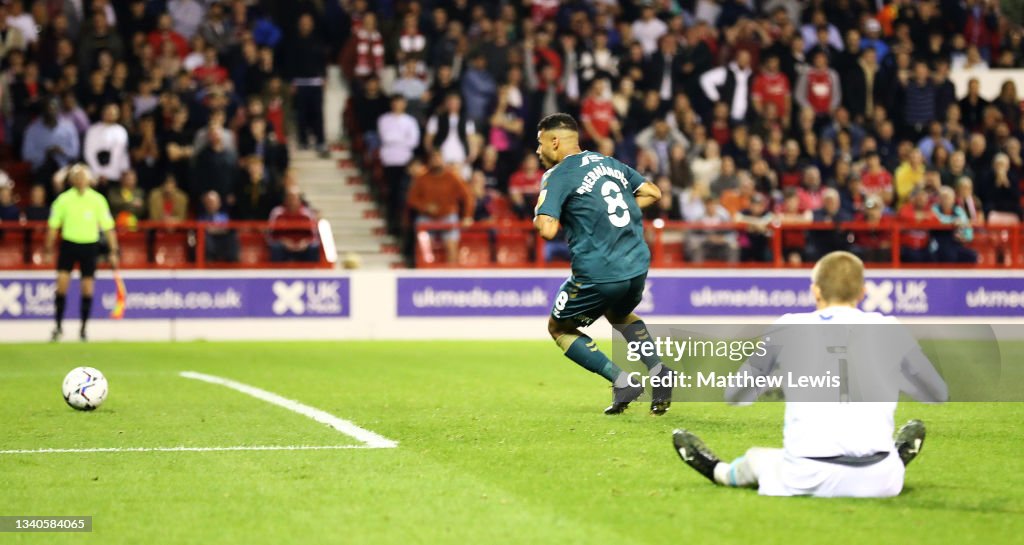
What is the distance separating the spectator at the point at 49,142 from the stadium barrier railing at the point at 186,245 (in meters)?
1.27

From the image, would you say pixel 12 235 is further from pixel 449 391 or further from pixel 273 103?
pixel 449 391

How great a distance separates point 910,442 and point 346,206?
16.8m

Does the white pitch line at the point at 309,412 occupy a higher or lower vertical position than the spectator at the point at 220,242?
lower

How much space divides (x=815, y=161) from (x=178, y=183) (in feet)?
32.2

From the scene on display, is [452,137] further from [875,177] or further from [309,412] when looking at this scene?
[309,412]

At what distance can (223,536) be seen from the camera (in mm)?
5629

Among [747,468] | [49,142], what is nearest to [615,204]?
[747,468]

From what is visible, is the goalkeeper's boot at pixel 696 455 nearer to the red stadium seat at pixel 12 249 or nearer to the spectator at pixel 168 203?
the red stadium seat at pixel 12 249

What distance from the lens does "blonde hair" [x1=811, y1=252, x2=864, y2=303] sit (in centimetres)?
569

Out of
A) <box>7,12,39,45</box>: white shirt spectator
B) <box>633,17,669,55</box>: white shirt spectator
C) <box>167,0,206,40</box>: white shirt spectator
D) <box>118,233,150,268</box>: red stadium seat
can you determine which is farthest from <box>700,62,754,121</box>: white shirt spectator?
<box>7,12,39,45</box>: white shirt spectator

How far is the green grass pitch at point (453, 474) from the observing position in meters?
5.70

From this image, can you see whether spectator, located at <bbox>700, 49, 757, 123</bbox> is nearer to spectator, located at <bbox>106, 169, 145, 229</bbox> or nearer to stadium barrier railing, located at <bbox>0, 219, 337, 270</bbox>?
stadium barrier railing, located at <bbox>0, 219, 337, 270</bbox>

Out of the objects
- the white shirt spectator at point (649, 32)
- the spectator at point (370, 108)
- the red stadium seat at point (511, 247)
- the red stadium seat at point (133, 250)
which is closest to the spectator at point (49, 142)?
the red stadium seat at point (133, 250)

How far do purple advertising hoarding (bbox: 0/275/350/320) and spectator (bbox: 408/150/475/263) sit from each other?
1599mm
